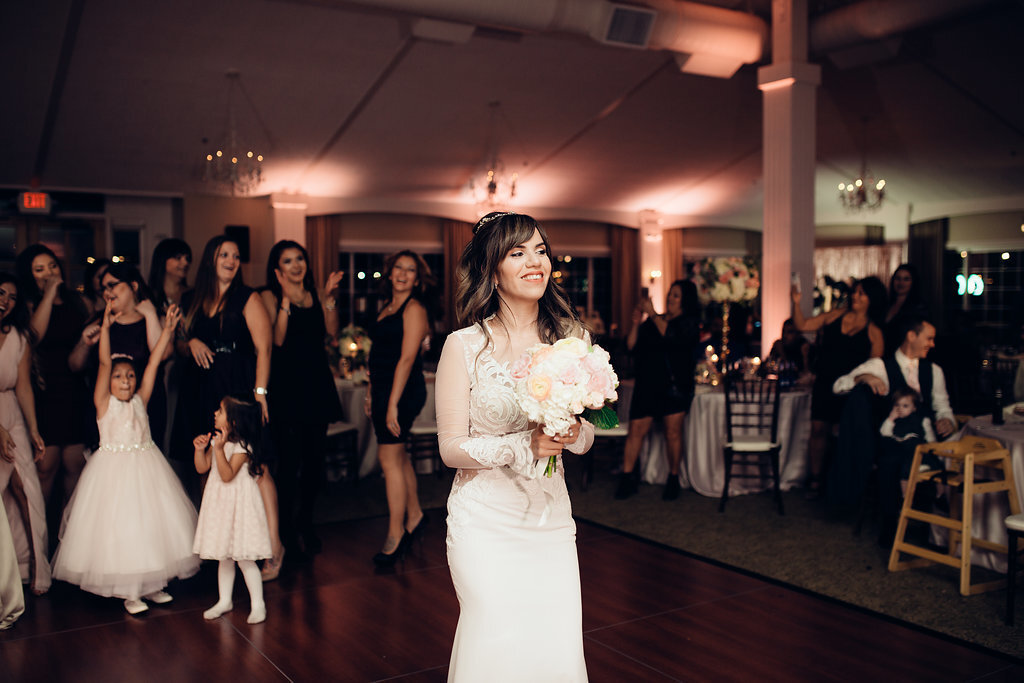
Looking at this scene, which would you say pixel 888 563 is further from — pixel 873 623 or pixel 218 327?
pixel 218 327

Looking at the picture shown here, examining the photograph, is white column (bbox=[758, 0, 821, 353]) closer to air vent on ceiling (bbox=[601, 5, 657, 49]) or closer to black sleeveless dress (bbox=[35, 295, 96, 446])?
air vent on ceiling (bbox=[601, 5, 657, 49])

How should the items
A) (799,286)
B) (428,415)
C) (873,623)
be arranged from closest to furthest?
1. (873,623)
2. (428,415)
3. (799,286)

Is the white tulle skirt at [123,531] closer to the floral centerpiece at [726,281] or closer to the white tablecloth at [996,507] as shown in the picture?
the white tablecloth at [996,507]

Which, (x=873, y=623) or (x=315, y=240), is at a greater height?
(x=315, y=240)

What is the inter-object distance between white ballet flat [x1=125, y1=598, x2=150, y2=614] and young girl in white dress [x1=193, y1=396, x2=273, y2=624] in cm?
29

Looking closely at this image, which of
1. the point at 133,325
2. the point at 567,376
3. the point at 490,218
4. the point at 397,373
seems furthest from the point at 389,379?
the point at 567,376

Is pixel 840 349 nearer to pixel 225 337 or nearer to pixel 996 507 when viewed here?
pixel 996 507

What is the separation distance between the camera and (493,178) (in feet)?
33.7

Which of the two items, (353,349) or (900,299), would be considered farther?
(353,349)

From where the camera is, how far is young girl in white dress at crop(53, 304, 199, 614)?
12.3ft

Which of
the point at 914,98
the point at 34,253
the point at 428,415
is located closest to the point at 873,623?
the point at 428,415

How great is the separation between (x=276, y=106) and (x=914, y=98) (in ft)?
25.9

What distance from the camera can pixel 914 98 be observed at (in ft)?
35.8

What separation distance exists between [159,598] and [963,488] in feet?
12.6
